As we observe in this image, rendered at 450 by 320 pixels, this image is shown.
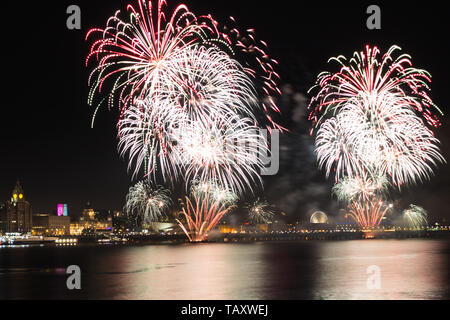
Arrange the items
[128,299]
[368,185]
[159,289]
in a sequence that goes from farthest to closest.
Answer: [368,185], [159,289], [128,299]

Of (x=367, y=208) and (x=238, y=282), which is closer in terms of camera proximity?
(x=238, y=282)

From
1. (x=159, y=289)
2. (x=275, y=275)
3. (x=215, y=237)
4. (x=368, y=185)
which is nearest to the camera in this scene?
(x=159, y=289)

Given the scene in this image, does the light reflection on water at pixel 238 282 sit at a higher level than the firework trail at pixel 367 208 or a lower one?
lower

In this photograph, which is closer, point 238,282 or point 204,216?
point 238,282

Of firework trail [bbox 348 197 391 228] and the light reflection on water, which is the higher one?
firework trail [bbox 348 197 391 228]

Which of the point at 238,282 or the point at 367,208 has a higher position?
the point at 367,208

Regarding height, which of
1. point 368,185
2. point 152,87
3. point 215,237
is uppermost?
point 152,87

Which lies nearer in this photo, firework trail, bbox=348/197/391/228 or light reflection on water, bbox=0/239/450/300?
light reflection on water, bbox=0/239/450/300

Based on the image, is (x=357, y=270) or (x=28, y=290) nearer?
(x=28, y=290)

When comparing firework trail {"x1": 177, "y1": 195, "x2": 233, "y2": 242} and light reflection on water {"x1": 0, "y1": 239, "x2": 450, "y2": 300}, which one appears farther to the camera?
firework trail {"x1": 177, "y1": 195, "x2": 233, "y2": 242}

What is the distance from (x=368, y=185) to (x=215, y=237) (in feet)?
234

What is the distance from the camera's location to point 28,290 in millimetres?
36969
